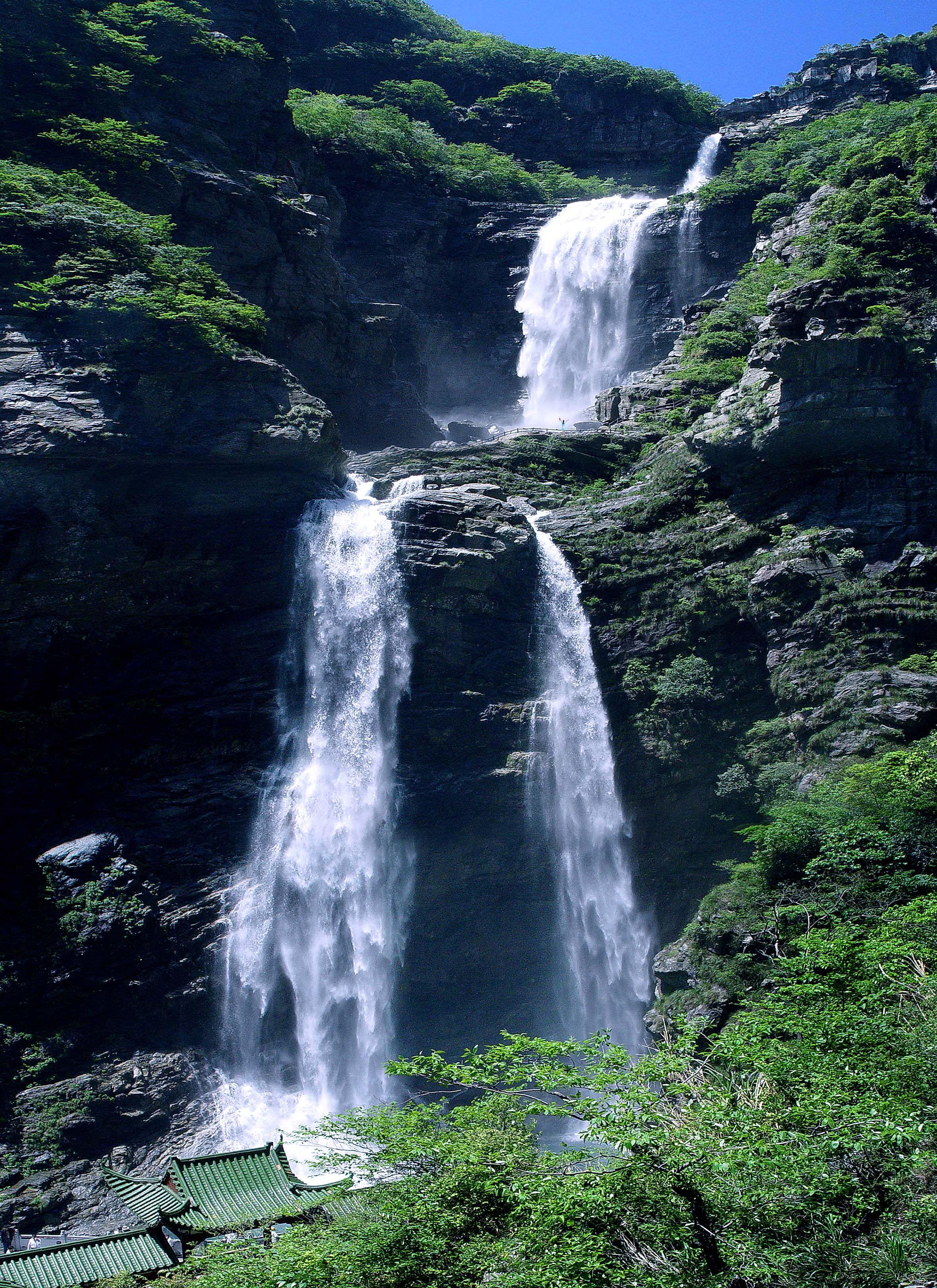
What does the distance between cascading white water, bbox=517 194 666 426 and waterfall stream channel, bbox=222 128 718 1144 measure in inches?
544

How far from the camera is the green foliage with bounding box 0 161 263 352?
90.6 ft

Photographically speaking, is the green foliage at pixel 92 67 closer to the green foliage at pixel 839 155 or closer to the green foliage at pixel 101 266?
the green foliage at pixel 101 266

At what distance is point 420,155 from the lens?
4800cm

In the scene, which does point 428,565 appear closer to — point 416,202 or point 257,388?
point 257,388

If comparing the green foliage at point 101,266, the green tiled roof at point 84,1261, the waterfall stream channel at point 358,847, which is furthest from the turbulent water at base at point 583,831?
the green tiled roof at point 84,1261

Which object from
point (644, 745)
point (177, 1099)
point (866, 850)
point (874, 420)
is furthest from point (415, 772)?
point (874, 420)

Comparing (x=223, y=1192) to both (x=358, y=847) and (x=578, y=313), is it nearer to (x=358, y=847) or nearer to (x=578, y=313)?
(x=358, y=847)

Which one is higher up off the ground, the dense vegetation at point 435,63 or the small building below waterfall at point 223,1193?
the dense vegetation at point 435,63

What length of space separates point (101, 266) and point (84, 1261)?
25222 mm

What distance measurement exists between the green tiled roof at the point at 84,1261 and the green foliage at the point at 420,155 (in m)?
42.7

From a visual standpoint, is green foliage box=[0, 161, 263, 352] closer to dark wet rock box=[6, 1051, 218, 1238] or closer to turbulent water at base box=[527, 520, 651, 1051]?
turbulent water at base box=[527, 520, 651, 1051]

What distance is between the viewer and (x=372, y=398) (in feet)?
126

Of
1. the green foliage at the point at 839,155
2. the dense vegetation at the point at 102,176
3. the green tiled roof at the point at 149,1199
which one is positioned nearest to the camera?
the green tiled roof at the point at 149,1199

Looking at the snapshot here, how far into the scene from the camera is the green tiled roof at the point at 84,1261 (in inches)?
508
